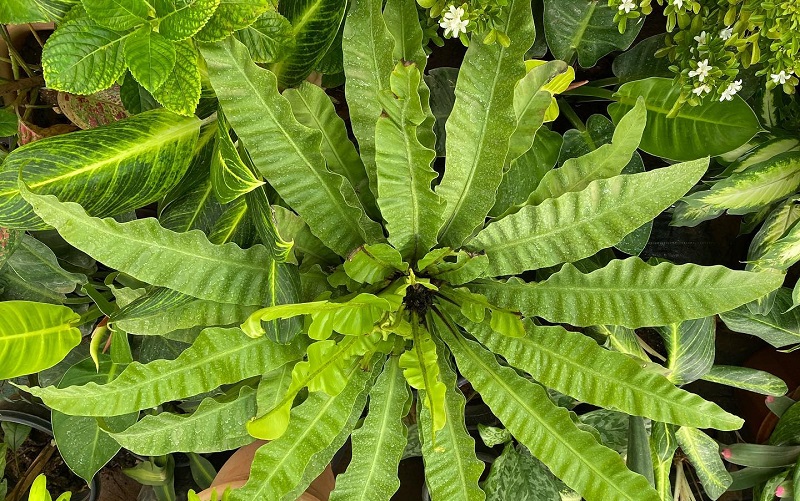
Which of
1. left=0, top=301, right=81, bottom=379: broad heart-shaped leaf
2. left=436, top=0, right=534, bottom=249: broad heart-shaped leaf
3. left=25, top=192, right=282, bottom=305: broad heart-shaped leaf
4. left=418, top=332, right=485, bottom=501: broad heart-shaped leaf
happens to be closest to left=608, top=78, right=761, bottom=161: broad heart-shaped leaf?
left=436, top=0, right=534, bottom=249: broad heart-shaped leaf

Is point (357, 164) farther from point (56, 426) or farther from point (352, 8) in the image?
point (56, 426)

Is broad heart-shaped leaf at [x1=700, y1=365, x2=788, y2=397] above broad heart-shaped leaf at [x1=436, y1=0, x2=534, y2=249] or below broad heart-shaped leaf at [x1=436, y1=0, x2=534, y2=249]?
below

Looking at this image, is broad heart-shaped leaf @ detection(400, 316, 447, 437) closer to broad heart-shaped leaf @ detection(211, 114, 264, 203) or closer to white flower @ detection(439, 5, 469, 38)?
broad heart-shaped leaf @ detection(211, 114, 264, 203)

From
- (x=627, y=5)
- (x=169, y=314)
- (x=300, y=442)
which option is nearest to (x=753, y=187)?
(x=627, y=5)

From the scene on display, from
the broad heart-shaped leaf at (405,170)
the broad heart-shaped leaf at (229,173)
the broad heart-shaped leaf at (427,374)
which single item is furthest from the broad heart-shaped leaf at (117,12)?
the broad heart-shaped leaf at (427,374)

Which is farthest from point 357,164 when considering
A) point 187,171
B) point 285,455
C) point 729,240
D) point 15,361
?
point 729,240

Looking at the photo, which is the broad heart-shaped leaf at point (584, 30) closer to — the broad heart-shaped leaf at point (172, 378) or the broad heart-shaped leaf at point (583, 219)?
the broad heart-shaped leaf at point (583, 219)
